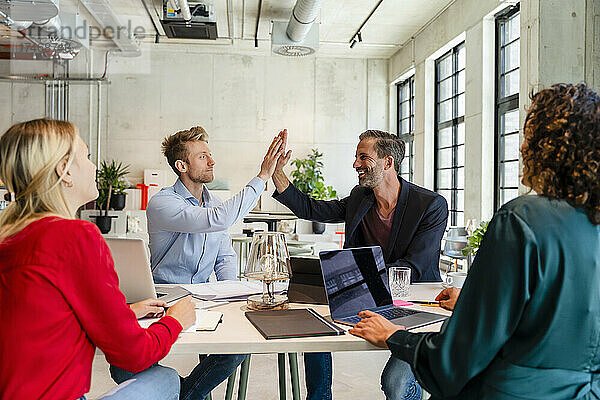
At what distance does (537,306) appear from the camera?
1188mm

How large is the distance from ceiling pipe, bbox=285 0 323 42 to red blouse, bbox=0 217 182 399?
17.3ft

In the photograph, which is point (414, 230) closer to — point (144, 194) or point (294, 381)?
point (294, 381)

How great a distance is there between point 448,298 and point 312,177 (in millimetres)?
6996

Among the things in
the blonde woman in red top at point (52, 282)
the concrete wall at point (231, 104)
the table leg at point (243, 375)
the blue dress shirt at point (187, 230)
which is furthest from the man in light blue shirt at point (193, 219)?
the concrete wall at point (231, 104)

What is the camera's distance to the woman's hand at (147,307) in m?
1.80

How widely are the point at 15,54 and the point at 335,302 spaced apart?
847 cm

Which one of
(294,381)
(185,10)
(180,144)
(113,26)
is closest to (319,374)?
(294,381)

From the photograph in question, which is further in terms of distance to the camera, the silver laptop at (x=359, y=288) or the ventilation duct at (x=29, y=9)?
the ventilation duct at (x=29, y=9)

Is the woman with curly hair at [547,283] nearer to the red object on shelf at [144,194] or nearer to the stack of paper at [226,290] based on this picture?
the stack of paper at [226,290]

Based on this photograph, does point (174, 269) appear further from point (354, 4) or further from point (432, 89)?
point (432, 89)

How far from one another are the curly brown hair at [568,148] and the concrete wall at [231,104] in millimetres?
8342

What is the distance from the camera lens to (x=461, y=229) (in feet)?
18.3

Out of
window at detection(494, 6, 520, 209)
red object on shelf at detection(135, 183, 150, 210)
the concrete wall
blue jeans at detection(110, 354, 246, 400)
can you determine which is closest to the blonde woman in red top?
blue jeans at detection(110, 354, 246, 400)

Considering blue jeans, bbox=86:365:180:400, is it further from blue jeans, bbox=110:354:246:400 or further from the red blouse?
blue jeans, bbox=110:354:246:400
